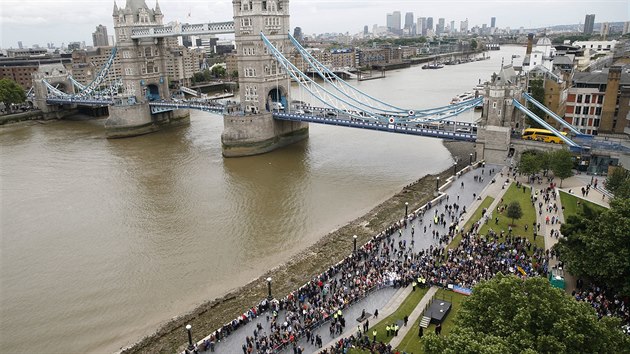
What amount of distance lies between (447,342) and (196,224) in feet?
78.0

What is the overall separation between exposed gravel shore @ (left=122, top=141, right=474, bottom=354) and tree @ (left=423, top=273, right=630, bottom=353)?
37.3ft

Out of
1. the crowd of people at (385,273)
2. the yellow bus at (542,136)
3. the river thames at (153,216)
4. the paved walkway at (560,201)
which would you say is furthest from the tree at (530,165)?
the river thames at (153,216)

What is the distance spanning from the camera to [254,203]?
38062mm

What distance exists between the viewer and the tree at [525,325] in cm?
1335

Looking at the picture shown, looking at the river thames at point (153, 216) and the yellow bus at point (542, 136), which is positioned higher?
the yellow bus at point (542, 136)

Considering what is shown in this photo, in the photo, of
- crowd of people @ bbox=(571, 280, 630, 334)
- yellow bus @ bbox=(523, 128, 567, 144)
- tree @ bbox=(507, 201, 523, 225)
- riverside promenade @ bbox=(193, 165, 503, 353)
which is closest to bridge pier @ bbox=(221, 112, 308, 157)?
riverside promenade @ bbox=(193, 165, 503, 353)

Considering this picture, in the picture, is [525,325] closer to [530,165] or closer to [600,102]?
[530,165]

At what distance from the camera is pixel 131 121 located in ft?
215

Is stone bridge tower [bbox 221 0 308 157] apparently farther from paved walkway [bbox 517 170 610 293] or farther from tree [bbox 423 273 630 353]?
tree [bbox 423 273 630 353]

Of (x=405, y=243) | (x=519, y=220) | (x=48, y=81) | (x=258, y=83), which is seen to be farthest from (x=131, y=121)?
(x=519, y=220)

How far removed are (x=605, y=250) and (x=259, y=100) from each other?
134ft

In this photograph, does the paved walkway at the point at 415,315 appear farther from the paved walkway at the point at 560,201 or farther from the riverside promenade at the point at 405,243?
the paved walkway at the point at 560,201

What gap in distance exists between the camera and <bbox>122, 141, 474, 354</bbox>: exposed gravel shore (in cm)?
2150

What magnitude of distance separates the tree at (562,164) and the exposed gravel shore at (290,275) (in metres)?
8.75
